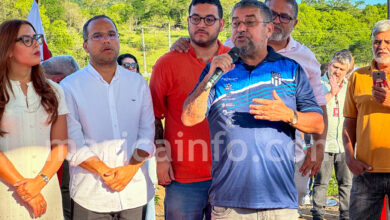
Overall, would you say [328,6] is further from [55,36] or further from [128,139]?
[128,139]

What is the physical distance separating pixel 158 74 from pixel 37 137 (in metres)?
1.01

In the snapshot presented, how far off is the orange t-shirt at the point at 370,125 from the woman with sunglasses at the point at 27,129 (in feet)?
8.13

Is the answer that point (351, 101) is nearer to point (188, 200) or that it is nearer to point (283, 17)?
point (283, 17)

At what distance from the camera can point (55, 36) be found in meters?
51.2

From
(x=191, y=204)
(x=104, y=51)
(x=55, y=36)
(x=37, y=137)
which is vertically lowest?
(x=191, y=204)

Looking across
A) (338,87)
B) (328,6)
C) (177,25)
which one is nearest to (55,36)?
(177,25)

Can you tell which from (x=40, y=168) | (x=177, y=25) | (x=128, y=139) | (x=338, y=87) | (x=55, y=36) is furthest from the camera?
(x=177, y=25)

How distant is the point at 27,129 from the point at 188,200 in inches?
50.1

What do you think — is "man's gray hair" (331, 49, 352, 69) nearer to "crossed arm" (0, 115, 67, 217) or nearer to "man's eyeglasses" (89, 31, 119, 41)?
"man's eyeglasses" (89, 31, 119, 41)

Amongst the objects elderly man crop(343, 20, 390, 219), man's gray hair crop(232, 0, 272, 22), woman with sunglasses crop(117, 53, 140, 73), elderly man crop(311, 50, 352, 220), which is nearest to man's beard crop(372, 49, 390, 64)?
elderly man crop(343, 20, 390, 219)

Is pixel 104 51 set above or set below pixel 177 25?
below

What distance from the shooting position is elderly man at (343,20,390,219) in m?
4.02

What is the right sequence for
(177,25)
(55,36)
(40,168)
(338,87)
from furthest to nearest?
(177,25), (55,36), (338,87), (40,168)

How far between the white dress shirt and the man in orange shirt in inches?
7.4
